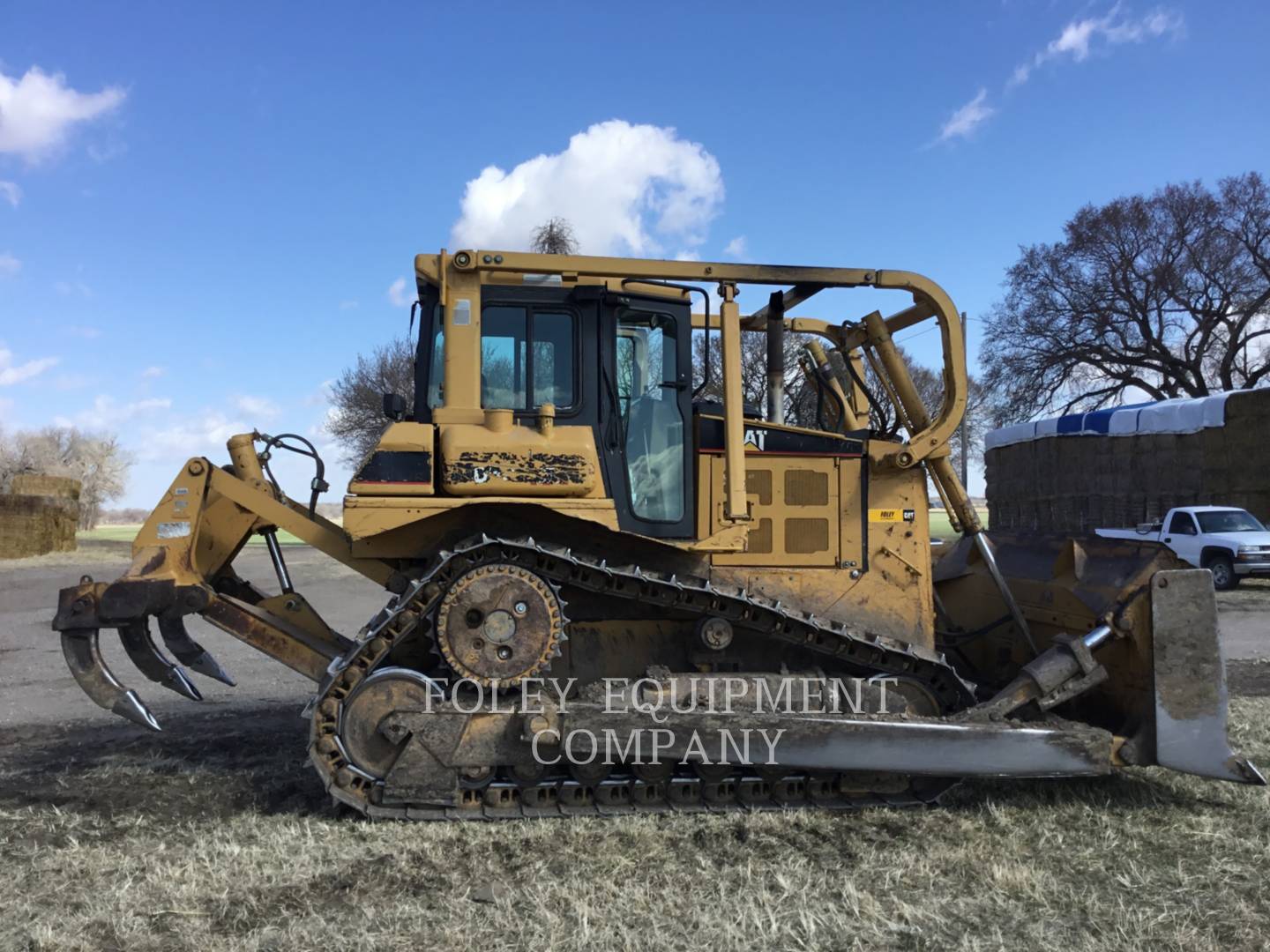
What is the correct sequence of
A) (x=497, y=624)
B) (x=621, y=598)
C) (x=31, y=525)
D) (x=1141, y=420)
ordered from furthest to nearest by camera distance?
(x=31, y=525) → (x=1141, y=420) → (x=621, y=598) → (x=497, y=624)

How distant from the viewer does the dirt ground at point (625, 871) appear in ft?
12.5

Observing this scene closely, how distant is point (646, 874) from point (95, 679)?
3.30 m

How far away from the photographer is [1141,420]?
2409cm

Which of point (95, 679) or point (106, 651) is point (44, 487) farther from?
point (95, 679)

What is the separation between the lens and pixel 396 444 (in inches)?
201

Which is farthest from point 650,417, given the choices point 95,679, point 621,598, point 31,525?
point 31,525

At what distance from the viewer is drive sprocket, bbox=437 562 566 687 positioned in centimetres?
498

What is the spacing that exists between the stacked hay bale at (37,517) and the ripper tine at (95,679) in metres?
24.6

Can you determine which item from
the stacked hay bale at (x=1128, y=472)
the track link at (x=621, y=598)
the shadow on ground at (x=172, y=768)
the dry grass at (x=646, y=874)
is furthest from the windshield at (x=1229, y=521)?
the shadow on ground at (x=172, y=768)

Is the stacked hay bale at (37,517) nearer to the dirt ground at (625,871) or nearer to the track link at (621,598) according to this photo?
the dirt ground at (625,871)

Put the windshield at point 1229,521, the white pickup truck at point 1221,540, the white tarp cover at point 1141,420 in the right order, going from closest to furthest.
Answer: the white pickup truck at point 1221,540
the windshield at point 1229,521
the white tarp cover at point 1141,420

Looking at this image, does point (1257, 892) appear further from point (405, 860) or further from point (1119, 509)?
point (1119, 509)

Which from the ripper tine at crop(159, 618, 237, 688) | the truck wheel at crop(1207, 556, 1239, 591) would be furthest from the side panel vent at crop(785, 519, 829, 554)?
the truck wheel at crop(1207, 556, 1239, 591)

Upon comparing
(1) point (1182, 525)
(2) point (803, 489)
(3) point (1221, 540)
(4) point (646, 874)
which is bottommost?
(4) point (646, 874)
